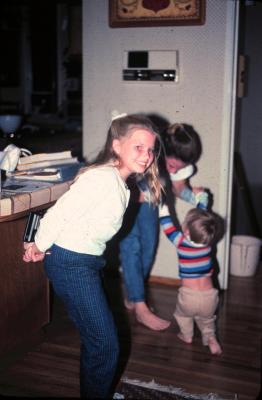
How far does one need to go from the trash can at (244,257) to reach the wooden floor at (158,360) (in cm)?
56

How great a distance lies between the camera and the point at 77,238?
68.0 inches

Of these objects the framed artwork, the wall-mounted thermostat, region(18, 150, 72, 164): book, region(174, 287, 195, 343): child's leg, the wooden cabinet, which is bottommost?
region(174, 287, 195, 343): child's leg

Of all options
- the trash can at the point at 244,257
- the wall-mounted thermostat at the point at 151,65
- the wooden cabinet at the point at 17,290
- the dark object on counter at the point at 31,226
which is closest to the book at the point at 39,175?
the wooden cabinet at the point at 17,290

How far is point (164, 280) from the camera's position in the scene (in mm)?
3148

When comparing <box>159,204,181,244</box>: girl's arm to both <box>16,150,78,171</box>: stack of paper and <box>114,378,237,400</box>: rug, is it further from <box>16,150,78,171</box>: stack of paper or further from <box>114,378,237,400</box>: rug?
<box>114,378,237,400</box>: rug

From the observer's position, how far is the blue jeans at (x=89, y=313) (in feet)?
5.62

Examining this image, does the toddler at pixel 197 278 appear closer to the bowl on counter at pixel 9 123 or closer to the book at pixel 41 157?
the book at pixel 41 157

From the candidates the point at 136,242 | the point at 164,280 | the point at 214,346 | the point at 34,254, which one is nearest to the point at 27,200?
the point at 34,254

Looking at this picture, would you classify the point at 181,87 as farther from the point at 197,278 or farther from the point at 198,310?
the point at 198,310

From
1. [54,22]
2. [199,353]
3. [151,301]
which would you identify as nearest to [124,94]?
[151,301]

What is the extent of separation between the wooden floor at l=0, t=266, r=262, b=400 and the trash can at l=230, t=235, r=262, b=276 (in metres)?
0.56

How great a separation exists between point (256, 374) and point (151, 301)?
34.6 inches

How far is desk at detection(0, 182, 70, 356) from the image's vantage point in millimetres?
1997

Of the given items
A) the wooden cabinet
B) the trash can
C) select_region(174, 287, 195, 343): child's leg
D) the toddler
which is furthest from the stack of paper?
the trash can
